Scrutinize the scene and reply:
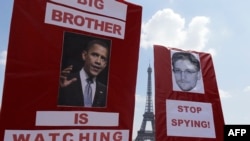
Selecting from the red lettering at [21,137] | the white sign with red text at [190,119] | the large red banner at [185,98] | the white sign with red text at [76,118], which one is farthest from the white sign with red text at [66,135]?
the white sign with red text at [190,119]

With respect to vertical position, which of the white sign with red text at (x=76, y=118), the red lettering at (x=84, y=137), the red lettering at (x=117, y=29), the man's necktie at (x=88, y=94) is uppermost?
the red lettering at (x=117, y=29)

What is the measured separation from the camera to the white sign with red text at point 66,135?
514 cm

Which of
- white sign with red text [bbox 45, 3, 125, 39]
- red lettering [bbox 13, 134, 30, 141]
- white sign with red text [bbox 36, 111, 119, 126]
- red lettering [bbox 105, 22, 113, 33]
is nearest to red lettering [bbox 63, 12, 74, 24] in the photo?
white sign with red text [bbox 45, 3, 125, 39]

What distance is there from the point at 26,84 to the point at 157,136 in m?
4.73

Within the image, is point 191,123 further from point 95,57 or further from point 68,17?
point 68,17

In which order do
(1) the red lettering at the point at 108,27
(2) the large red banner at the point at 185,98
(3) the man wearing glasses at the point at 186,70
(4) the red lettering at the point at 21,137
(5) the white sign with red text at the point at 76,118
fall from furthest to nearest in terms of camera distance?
(3) the man wearing glasses at the point at 186,70 → (2) the large red banner at the point at 185,98 → (1) the red lettering at the point at 108,27 → (5) the white sign with red text at the point at 76,118 → (4) the red lettering at the point at 21,137

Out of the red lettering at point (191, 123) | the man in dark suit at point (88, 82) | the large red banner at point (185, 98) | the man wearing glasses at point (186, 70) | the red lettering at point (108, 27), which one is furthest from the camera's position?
the man wearing glasses at point (186, 70)

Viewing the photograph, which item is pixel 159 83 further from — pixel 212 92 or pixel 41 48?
pixel 41 48

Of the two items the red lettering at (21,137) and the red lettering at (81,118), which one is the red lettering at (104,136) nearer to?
the red lettering at (81,118)

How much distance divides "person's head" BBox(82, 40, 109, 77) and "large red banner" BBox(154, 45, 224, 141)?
3520mm

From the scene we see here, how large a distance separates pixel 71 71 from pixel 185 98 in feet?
16.1

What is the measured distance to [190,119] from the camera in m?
9.54

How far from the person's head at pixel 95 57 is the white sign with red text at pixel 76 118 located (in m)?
0.74

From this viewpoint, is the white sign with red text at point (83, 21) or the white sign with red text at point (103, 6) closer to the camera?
the white sign with red text at point (83, 21)
